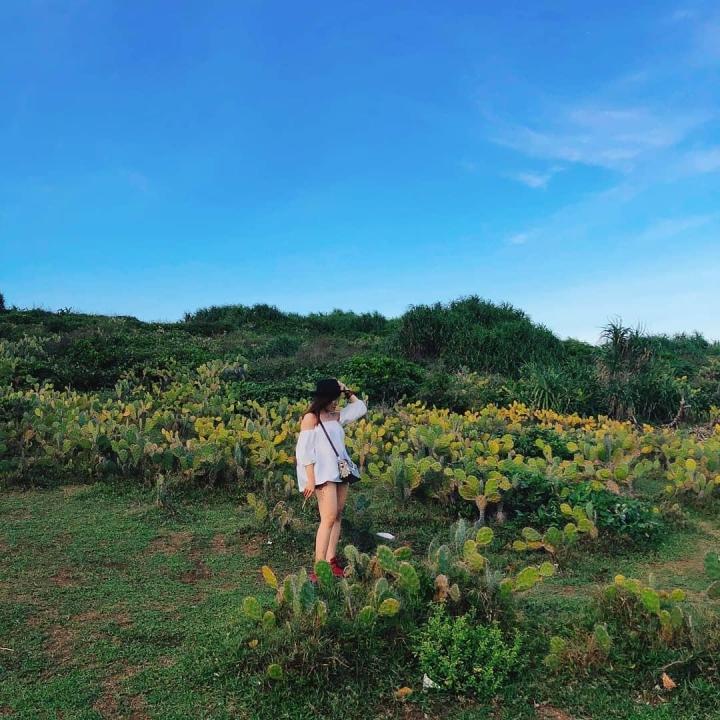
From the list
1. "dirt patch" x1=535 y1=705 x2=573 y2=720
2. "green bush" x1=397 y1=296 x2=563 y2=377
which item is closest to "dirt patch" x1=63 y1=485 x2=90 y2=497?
"dirt patch" x1=535 y1=705 x2=573 y2=720

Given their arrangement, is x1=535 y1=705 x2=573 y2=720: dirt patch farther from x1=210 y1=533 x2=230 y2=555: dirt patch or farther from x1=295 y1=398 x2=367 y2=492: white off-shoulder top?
x1=210 y1=533 x2=230 y2=555: dirt patch

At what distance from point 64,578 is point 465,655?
3.15m

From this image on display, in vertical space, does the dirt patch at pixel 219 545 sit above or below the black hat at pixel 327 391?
below

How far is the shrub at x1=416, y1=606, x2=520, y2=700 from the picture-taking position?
3547 millimetres

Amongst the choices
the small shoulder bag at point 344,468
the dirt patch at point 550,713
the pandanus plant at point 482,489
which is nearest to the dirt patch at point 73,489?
the small shoulder bag at point 344,468

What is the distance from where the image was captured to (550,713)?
11.2 feet

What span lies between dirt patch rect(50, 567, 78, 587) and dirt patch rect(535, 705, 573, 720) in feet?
11.0

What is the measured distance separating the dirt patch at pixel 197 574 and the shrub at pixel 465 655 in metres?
2.06

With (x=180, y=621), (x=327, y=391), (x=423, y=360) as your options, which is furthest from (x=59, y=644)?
(x=423, y=360)

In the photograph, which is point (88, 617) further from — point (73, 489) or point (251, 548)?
point (73, 489)

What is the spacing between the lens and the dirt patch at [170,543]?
18.6 feet

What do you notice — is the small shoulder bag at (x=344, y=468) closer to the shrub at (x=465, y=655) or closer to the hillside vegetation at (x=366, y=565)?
the hillside vegetation at (x=366, y=565)

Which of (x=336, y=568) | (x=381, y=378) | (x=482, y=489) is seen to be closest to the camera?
(x=336, y=568)

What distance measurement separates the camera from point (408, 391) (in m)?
12.8
